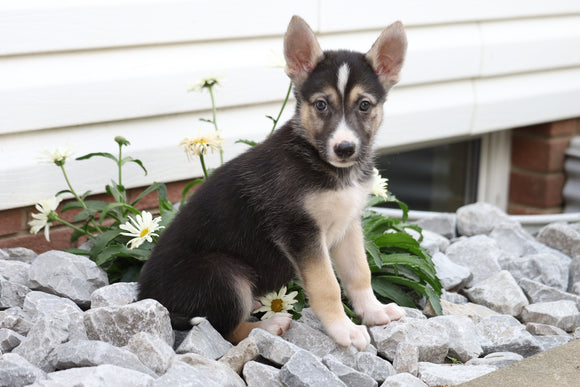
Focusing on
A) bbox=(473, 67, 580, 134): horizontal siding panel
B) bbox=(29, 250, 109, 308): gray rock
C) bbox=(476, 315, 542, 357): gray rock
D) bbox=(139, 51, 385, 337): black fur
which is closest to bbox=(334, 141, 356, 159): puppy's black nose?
bbox=(139, 51, 385, 337): black fur

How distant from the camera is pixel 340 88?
12.5 feet

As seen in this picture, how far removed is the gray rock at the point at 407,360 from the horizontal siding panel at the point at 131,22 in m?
2.53

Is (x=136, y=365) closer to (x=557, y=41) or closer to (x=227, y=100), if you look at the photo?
(x=227, y=100)

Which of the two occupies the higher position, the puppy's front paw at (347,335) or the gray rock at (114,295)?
the gray rock at (114,295)

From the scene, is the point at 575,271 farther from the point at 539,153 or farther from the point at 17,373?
the point at 17,373

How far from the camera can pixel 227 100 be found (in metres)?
5.55

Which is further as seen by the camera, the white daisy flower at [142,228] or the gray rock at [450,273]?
the gray rock at [450,273]

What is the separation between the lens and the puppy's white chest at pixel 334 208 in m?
3.83

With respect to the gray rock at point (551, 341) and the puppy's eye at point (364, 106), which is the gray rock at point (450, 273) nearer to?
the gray rock at point (551, 341)

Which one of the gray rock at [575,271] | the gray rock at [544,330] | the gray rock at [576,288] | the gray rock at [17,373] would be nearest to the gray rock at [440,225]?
the gray rock at [575,271]

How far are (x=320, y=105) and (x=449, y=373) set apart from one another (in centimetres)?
131

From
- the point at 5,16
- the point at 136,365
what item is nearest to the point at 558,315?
the point at 136,365

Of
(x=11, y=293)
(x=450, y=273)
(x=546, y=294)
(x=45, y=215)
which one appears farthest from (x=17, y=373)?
(x=546, y=294)

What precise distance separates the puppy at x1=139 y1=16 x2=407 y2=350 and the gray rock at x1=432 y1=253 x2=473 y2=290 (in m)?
0.93
